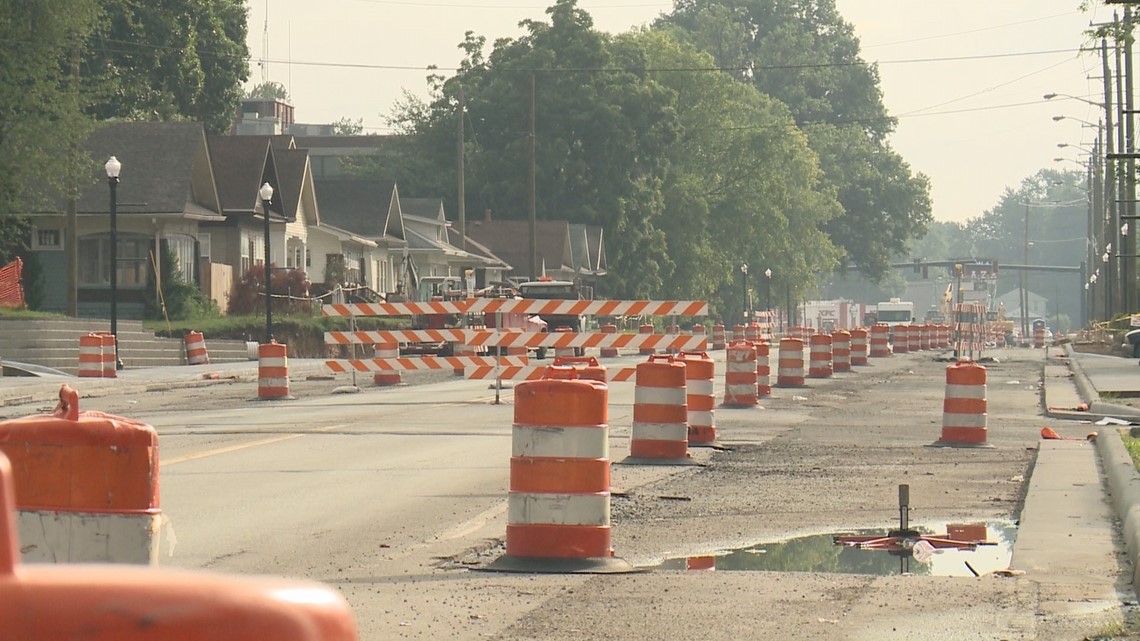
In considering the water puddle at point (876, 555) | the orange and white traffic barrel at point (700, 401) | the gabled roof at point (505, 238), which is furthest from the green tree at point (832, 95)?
the water puddle at point (876, 555)

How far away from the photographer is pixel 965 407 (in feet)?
62.2

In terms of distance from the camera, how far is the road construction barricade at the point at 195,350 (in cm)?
4459

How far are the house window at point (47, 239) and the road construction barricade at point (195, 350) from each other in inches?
489

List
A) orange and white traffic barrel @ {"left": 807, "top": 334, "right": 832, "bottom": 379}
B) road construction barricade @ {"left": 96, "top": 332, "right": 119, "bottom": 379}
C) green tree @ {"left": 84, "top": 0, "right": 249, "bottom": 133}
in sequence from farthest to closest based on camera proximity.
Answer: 1. green tree @ {"left": 84, "top": 0, "right": 249, "bottom": 133}
2. orange and white traffic barrel @ {"left": 807, "top": 334, "right": 832, "bottom": 379}
3. road construction barricade @ {"left": 96, "top": 332, "right": 119, "bottom": 379}

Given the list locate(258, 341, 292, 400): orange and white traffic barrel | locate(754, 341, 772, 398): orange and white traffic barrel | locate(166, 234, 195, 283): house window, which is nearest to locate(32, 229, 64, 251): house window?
locate(166, 234, 195, 283): house window

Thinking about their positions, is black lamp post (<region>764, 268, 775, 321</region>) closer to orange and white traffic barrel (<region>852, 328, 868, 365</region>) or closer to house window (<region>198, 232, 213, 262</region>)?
house window (<region>198, 232, 213, 262</region>)

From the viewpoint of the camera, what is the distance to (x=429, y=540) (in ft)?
35.9

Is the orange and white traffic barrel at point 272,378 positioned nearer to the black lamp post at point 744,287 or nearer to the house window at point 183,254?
the house window at point 183,254

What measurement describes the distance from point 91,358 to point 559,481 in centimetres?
2693

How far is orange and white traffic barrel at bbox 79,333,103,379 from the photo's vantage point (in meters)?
35.0

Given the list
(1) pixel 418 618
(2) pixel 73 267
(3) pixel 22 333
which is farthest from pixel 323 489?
(2) pixel 73 267

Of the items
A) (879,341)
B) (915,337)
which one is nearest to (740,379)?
(879,341)

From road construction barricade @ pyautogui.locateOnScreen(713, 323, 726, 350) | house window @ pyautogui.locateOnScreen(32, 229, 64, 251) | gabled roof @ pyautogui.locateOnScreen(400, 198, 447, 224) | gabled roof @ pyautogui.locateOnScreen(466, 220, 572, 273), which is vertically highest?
gabled roof @ pyautogui.locateOnScreen(400, 198, 447, 224)

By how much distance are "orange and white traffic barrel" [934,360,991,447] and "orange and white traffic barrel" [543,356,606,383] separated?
412cm
